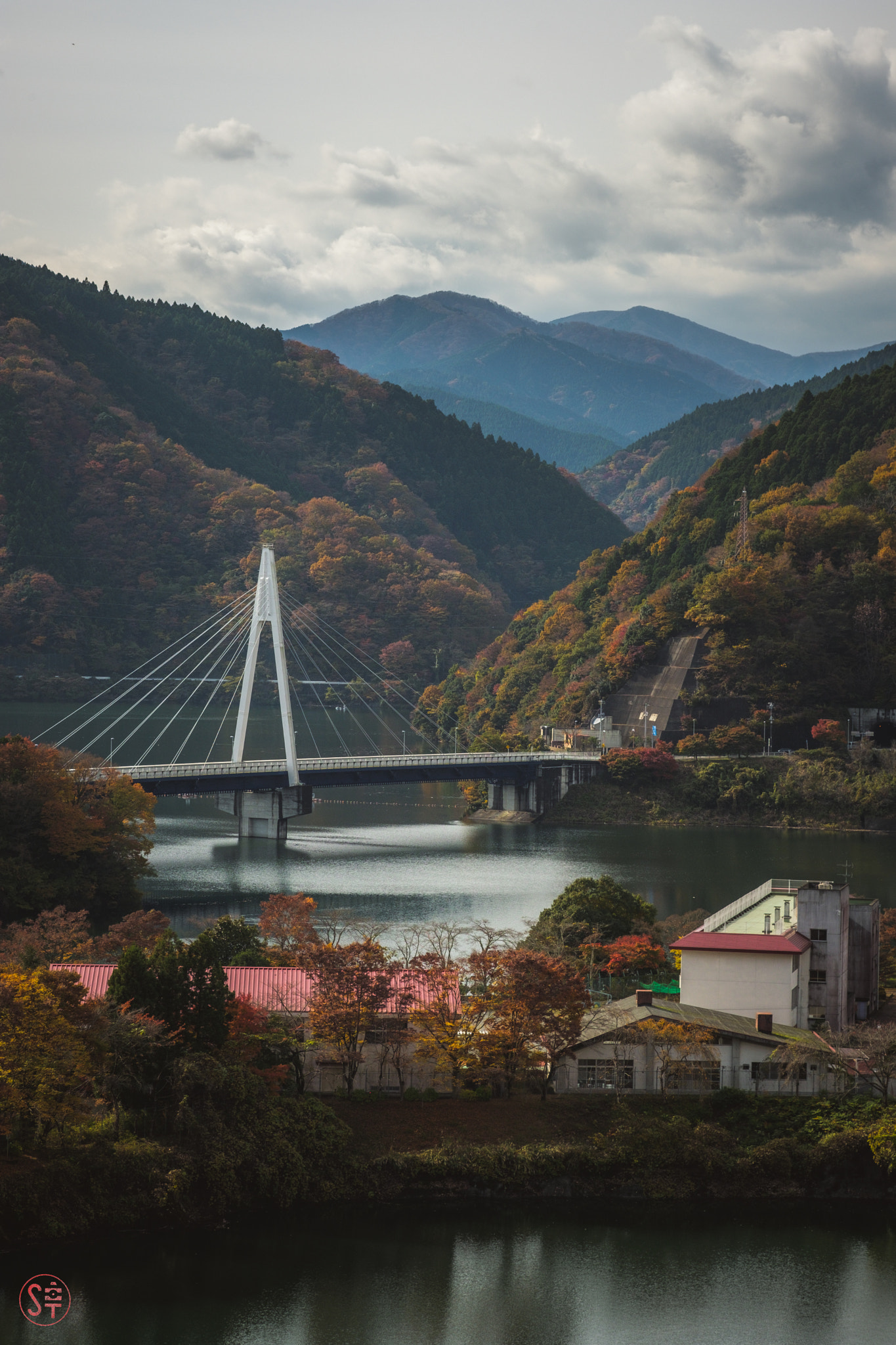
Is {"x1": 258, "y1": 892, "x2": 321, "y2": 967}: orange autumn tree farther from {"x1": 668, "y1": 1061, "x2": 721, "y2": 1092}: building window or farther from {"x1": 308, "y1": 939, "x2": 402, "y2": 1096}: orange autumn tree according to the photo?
{"x1": 668, "y1": 1061, "x2": 721, "y2": 1092}: building window

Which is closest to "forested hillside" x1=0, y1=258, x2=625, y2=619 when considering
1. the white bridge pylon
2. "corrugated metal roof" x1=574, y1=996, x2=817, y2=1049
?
the white bridge pylon

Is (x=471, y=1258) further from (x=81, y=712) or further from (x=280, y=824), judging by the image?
(x=81, y=712)

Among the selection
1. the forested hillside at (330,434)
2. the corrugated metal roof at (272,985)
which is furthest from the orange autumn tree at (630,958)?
the forested hillside at (330,434)

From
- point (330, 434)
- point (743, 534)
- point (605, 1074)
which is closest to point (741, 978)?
point (605, 1074)

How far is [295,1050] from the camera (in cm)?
2217

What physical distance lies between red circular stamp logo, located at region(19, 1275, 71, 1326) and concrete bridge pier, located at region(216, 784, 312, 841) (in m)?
35.3

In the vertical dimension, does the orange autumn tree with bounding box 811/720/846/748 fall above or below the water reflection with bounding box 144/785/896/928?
above

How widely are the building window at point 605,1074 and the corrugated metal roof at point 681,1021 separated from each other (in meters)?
0.36

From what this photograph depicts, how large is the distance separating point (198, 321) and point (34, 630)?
184 ft

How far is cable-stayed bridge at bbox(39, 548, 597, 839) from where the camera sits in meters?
51.4

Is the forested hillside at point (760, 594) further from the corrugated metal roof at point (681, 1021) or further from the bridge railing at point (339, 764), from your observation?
the corrugated metal roof at point (681, 1021)

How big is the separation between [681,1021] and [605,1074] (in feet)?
4.49

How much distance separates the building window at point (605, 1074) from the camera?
22531 millimetres

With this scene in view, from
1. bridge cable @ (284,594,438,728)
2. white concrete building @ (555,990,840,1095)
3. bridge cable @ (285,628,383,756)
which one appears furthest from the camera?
bridge cable @ (284,594,438,728)
